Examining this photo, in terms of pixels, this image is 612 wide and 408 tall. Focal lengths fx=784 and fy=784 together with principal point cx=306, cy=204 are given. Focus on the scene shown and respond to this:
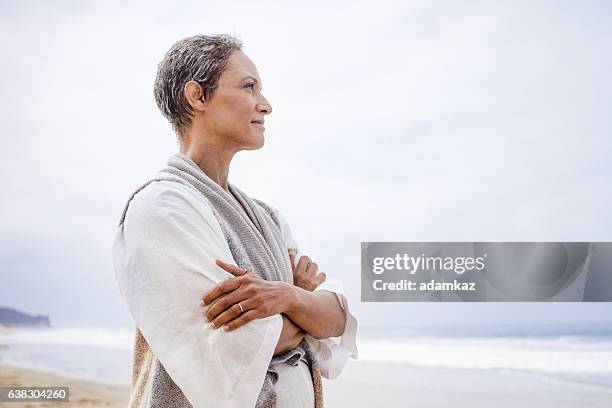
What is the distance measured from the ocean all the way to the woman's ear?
422cm

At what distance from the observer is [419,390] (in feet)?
15.8

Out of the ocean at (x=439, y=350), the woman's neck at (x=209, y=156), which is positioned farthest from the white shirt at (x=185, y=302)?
the ocean at (x=439, y=350)

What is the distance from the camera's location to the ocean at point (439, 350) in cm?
536

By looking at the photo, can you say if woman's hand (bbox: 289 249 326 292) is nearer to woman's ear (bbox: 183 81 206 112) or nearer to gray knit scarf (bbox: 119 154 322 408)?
gray knit scarf (bbox: 119 154 322 408)

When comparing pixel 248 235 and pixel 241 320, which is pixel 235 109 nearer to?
pixel 248 235

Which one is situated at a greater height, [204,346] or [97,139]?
[97,139]

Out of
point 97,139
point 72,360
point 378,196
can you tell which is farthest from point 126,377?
point 378,196

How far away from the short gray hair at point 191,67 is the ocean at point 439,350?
420 centimetres

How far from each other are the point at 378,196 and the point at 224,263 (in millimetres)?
4089

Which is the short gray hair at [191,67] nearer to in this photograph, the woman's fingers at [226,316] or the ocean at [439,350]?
the woman's fingers at [226,316]

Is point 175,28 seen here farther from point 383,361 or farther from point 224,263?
point 224,263

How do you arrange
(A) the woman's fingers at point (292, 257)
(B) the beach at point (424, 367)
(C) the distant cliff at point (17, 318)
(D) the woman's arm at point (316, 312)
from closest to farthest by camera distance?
(D) the woman's arm at point (316, 312) → (A) the woman's fingers at point (292, 257) → (B) the beach at point (424, 367) → (C) the distant cliff at point (17, 318)

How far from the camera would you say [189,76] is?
134 centimetres

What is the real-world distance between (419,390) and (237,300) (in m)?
3.92
